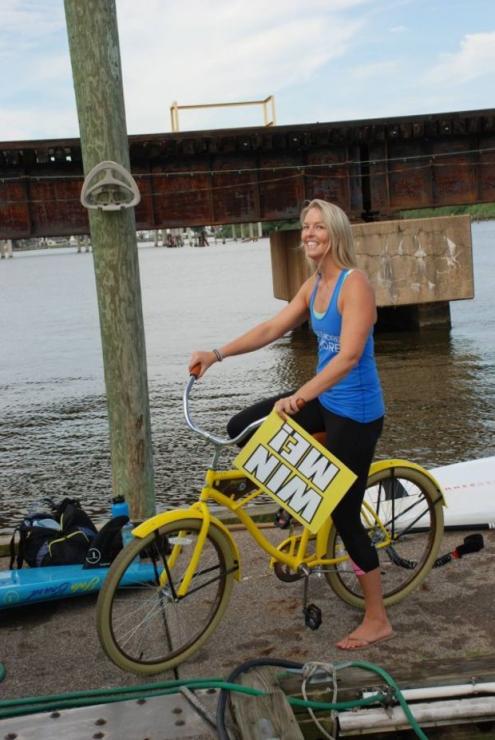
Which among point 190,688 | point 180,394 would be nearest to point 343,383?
point 190,688

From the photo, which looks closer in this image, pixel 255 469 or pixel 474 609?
pixel 255 469

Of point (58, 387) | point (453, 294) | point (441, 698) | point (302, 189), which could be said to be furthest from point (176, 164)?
point (441, 698)

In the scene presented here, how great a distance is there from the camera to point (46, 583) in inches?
194

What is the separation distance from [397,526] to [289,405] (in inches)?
54.3

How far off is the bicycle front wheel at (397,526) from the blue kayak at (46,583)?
1365 mm

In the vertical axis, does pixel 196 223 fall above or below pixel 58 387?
above

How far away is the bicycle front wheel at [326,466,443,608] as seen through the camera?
191 inches

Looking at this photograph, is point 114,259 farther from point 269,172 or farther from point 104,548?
point 269,172

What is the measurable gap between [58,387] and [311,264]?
1581 cm

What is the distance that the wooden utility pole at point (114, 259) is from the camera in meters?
5.47

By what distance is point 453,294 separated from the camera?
2275cm

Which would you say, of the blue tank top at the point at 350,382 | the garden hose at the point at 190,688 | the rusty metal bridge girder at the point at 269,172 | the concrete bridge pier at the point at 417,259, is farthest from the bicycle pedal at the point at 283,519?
the concrete bridge pier at the point at 417,259

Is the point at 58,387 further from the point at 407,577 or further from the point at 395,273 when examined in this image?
the point at 407,577

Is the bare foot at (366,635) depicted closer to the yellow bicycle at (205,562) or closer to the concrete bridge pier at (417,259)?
the yellow bicycle at (205,562)
